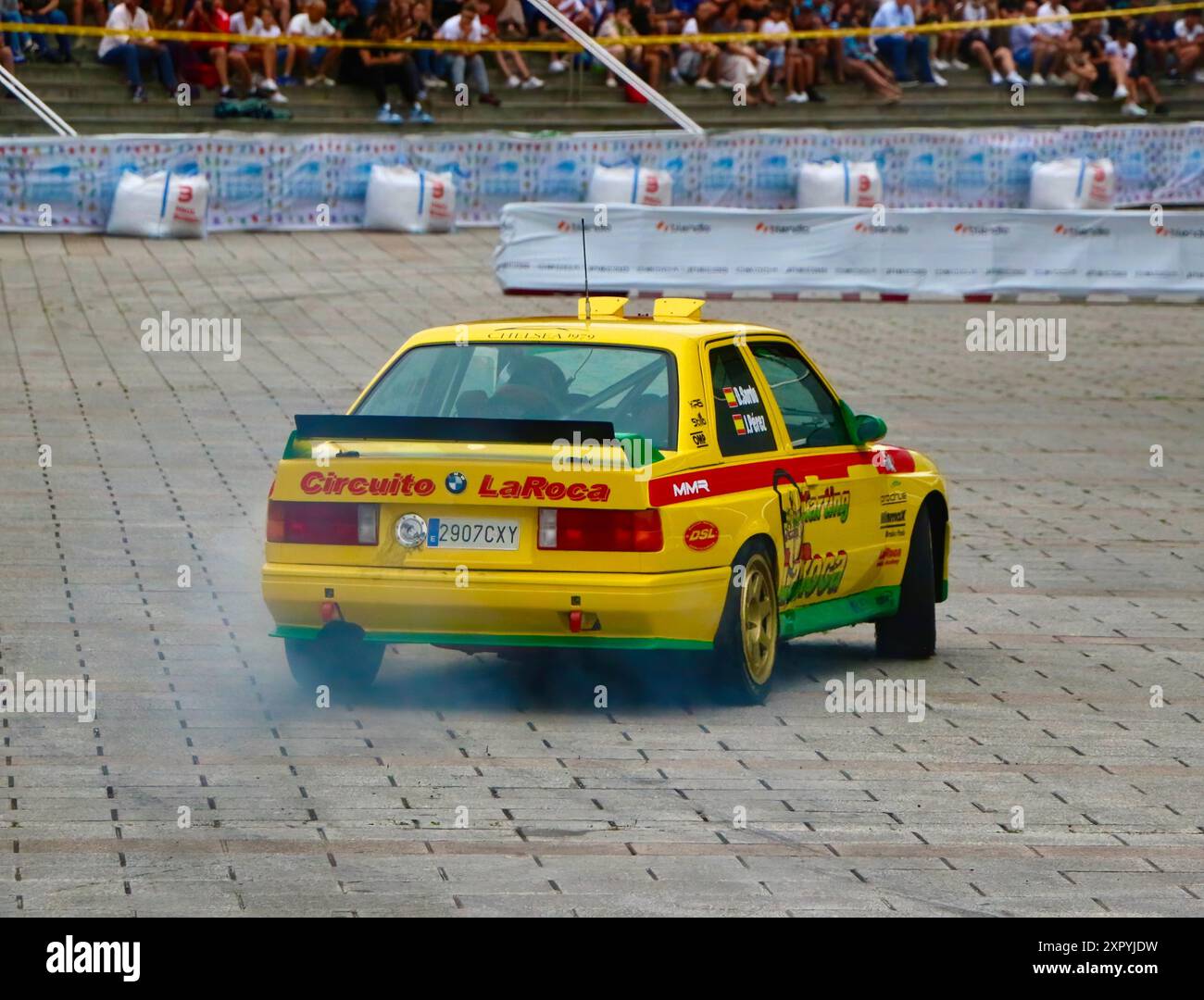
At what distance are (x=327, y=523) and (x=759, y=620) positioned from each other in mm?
1728

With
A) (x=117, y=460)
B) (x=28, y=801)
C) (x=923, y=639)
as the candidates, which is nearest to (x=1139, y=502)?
(x=923, y=639)

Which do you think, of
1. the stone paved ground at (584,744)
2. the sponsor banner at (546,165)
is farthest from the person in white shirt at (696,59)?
the stone paved ground at (584,744)

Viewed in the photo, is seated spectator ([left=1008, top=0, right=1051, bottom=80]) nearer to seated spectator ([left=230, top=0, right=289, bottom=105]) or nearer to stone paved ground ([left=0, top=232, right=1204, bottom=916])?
seated spectator ([left=230, top=0, right=289, bottom=105])

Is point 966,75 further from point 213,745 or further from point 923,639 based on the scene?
point 213,745

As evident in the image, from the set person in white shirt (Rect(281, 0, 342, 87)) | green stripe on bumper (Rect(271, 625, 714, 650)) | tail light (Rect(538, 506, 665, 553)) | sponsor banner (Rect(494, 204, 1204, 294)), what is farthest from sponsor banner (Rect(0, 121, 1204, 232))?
tail light (Rect(538, 506, 665, 553))

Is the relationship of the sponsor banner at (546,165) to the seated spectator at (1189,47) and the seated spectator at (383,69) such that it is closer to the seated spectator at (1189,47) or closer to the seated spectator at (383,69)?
the seated spectator at (383,69)

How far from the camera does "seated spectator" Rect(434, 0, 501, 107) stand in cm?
Answer: 3488

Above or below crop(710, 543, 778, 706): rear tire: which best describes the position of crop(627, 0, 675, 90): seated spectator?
above

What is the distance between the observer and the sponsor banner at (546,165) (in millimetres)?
30281

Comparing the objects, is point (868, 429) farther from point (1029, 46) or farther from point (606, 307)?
point (1029, 46)

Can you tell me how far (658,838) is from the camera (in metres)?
7.27

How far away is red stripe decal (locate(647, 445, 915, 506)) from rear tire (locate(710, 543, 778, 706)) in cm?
27

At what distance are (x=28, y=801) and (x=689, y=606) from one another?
2.52m
